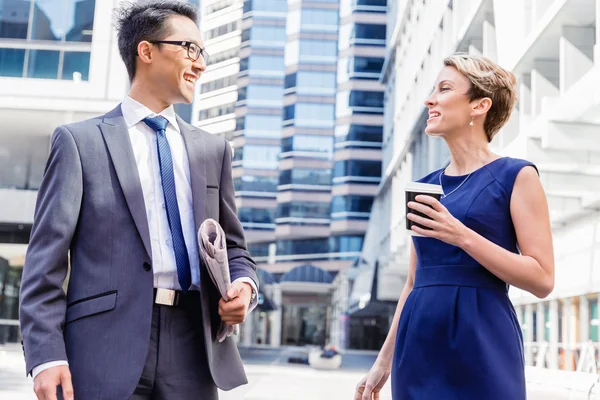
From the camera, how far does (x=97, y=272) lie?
2477 millimetres

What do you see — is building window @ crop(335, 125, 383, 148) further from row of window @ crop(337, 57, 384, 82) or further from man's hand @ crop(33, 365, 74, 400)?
man's hand @ crop(33, 365, 74, 400)

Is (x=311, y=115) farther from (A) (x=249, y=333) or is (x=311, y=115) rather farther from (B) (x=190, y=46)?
(B) (x=190, y=46)

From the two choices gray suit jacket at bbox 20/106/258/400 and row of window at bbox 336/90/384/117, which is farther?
row of window at bbox 336/90/384/117

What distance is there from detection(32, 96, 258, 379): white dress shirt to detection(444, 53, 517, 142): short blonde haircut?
3.23 feet

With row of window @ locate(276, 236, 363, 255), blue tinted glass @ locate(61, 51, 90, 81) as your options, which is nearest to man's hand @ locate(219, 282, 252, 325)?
blue tinted glass @ locate(61, 51, 90, 81)

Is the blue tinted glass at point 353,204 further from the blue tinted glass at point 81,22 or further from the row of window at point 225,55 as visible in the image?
the blue tinted glass at point 81,22

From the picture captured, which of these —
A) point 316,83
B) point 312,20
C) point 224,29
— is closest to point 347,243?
point 316,83

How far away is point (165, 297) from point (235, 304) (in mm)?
204

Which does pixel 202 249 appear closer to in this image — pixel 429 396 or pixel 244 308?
pixel 244 308

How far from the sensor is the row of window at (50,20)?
18.2 meters

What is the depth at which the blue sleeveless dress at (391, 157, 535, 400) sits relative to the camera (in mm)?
2623

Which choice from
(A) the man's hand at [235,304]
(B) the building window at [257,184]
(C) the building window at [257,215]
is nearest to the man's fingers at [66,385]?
(A) the man's hand at [235,304]

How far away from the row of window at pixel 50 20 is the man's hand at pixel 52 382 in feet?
54.4

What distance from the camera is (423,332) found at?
273 cm
